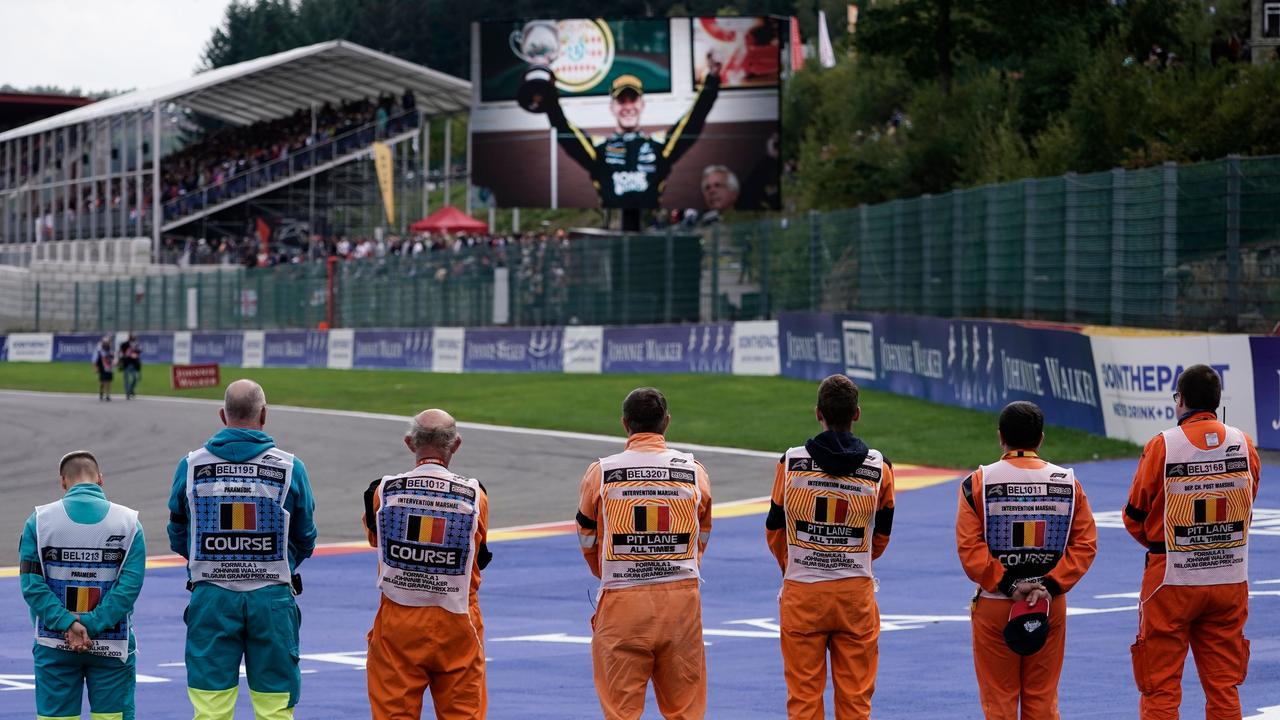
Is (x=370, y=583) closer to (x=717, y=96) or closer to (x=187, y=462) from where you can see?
(x=187, y=462)

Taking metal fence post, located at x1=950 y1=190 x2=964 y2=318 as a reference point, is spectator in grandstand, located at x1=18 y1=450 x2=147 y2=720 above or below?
below

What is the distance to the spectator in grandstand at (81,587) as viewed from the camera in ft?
24.0

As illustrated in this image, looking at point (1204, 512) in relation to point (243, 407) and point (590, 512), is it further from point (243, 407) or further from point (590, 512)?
point (243, 407)

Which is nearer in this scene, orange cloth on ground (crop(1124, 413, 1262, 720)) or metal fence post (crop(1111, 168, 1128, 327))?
orange cloth on ground (crop(1124, 413, 1262, 720))

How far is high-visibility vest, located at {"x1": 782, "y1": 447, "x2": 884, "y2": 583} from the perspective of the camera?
746 cm

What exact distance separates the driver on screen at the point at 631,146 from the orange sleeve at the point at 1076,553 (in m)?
35.3

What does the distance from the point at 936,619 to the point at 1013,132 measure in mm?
30337

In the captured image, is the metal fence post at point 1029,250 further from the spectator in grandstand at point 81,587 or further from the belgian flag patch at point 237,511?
the spectator in grandstand at point 81,587

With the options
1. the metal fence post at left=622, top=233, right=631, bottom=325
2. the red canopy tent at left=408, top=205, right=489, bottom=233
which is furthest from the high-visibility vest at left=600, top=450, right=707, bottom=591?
the red canopy tent at left=408, top=205, right=489, bottom=233

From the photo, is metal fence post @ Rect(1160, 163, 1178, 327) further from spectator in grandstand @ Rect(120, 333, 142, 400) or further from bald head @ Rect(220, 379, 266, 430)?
spectator in grandstand @ Rect(120, 333, 142, 400)

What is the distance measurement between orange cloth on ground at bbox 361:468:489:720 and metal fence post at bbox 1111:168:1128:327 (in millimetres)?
16463

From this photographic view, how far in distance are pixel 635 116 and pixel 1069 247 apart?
20.2 meters

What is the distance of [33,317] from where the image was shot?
68.4m

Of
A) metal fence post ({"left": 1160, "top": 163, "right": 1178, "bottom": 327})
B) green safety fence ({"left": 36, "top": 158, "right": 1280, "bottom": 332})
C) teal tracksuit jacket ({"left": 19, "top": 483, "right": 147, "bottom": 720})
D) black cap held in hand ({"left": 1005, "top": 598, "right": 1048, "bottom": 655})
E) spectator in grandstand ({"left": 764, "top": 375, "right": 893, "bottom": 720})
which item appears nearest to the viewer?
black cap held in hand ({"left": 1005, "top": 598, "right": 1048, "bottom": 655})
